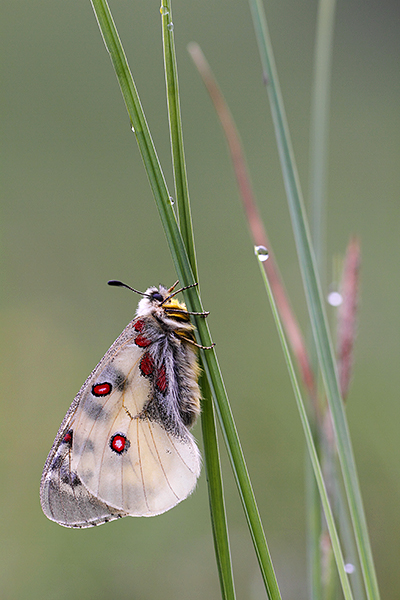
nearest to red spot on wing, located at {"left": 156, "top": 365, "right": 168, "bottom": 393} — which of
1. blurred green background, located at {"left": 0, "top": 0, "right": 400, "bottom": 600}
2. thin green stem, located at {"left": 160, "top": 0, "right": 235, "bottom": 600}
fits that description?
thin green stem, located at {"left": 160, "top": 0, "right": 235, "bottom": 600}

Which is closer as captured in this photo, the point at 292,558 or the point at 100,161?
the point at 292,558

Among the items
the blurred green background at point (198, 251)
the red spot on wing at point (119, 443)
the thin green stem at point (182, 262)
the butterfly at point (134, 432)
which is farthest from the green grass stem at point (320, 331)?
the blurred green background at point (198, 251)

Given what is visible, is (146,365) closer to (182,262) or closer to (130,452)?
(130,452)

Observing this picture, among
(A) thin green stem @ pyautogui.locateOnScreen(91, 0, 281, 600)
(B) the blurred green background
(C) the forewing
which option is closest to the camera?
(A) thin green stem @ pyautogui.locateOnScreen(91, 0, 281, 600)

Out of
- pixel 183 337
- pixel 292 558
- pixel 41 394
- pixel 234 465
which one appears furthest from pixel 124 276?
pixel 234 465

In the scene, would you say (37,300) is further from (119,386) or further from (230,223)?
(119,386)

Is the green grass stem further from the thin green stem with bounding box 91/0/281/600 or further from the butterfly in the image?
the butterfly

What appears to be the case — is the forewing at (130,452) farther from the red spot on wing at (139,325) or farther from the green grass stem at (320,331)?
the green grass stem at (320,331)
